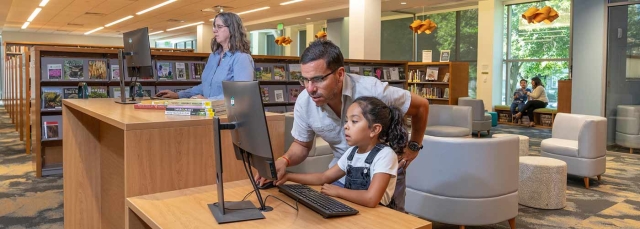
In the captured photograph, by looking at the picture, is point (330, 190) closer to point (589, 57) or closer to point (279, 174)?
point (279, 174)

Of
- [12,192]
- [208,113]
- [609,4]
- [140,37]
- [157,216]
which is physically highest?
[609,4]

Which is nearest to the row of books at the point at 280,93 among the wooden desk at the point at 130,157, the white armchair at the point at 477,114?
the white armchair at the point at 477,114

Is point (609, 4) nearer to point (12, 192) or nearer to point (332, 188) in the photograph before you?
point (332, 188)

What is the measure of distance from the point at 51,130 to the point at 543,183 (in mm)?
5528

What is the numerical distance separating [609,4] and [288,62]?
18.4ft

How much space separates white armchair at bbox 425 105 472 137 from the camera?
7293 mm

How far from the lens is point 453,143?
363 centimetres

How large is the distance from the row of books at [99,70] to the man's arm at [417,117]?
14.5 feet

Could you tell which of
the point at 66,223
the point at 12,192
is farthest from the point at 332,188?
the point at 12,192

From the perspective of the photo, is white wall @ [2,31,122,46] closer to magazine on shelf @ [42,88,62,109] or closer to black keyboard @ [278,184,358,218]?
magazine on shelf @ [42,88,62,109]

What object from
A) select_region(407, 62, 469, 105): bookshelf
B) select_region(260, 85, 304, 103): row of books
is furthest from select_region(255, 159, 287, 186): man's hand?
select_region(407, 62, 469, 105): bookshelf

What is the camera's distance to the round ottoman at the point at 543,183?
4574 millimetres

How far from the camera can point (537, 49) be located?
13.2m

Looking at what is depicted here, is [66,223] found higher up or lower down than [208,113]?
lower down
